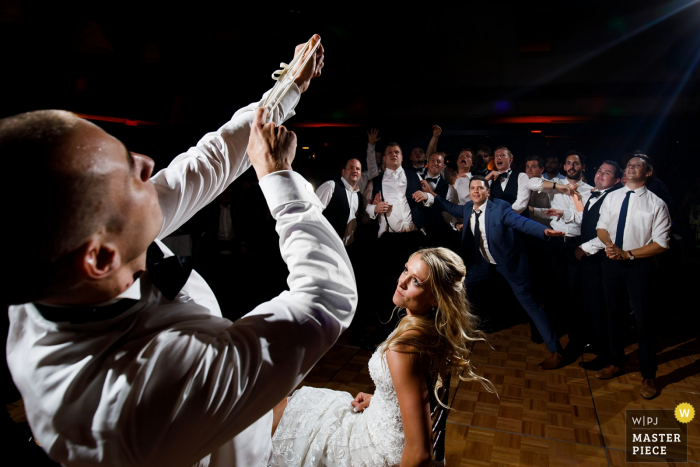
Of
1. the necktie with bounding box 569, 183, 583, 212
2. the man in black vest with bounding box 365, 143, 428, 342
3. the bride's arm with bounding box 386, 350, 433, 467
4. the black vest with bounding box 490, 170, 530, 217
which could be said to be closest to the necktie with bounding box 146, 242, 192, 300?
the bride's arm with bounding box 386, 350, 433, 467

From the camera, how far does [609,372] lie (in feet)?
11.5

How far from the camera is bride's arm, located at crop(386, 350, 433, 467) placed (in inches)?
55.5

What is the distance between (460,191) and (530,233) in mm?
1111

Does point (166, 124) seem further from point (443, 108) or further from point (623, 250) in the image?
point (623, 250)

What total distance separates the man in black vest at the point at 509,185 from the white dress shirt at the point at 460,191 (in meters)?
0.31

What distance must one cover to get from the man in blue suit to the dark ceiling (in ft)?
5.10

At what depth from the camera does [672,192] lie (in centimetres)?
499

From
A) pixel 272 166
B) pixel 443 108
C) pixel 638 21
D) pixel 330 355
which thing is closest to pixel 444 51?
pixel 443 108

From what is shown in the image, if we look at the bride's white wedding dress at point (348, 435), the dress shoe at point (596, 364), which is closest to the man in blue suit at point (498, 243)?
the dress shoe at point (596, 364)

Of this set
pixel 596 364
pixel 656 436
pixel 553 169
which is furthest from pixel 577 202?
pixel 656 436

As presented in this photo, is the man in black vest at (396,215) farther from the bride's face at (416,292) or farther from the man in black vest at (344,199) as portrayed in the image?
the bride's face at (416,292)

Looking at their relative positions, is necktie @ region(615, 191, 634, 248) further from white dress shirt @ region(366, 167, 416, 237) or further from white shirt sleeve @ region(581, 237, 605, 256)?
white dress shirt @ region(366, 167, 416, 237)

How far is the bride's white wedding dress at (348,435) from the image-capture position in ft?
5.29

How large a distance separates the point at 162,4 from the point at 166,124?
3.44 metres
